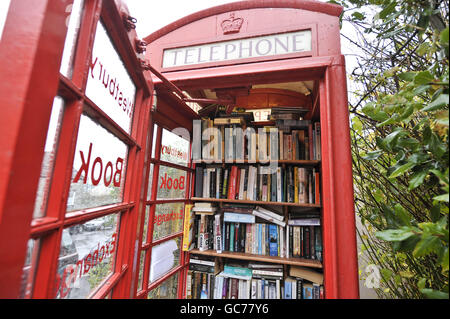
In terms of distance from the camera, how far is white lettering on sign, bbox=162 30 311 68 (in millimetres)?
1000

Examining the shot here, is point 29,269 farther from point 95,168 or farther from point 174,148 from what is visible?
point 174,148

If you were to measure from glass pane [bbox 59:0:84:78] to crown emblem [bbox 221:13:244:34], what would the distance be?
74 cm

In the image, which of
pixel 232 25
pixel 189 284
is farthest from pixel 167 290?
pixel 232 25

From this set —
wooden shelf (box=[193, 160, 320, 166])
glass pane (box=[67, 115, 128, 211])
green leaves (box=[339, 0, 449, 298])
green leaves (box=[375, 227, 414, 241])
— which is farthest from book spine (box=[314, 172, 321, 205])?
glass pane (box=[67, 115, 128, 211])

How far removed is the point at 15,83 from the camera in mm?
352

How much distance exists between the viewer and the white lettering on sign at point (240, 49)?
1000 mm

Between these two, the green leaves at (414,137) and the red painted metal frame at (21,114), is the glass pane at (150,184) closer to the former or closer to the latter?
the red painted metal frame at (21,114)

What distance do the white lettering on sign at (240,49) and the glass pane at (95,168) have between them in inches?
25.3

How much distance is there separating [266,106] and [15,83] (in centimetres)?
174

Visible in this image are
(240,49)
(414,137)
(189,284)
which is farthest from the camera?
(189,284)

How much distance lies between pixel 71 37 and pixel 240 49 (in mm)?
789

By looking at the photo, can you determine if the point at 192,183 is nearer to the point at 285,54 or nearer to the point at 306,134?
the point at 306,134

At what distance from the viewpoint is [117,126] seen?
0.74 m
